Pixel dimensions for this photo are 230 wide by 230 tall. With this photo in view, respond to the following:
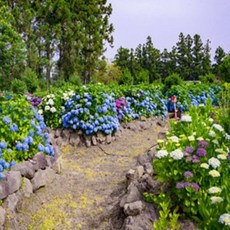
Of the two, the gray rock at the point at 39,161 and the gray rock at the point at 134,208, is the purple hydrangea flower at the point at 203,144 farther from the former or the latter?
the gray rock at the point at 39,161

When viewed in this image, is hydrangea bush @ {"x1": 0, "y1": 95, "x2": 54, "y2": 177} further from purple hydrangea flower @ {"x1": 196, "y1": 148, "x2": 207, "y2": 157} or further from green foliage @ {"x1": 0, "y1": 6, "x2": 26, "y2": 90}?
green foliage @ {"x1": 0, "y1": 6, "x2": 26, "y2": 90}

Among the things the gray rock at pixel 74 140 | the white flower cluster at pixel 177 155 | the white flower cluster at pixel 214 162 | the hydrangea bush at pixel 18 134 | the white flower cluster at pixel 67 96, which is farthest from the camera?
the white flower cluster at pixel 67 96

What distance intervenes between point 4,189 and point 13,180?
17cm

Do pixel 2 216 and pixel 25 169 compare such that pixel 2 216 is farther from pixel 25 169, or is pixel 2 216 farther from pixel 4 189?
pixel 25 169

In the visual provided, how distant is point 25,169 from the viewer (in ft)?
13.5

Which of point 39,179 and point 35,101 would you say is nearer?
point 39,179

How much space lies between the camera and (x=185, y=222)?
3.11 meters

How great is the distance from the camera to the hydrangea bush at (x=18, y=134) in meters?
4.17

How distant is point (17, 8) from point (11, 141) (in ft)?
69.3

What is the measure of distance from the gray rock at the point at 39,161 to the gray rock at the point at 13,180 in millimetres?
513

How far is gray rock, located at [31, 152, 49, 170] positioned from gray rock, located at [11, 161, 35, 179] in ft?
0.48

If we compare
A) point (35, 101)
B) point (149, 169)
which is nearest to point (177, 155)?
point (149, 169)

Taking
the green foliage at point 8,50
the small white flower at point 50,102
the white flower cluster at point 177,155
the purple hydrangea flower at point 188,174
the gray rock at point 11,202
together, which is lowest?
the gray rock at point 11,202

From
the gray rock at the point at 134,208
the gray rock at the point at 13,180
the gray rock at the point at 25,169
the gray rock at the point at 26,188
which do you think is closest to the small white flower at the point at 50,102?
the gray rock at the point at 25,169
